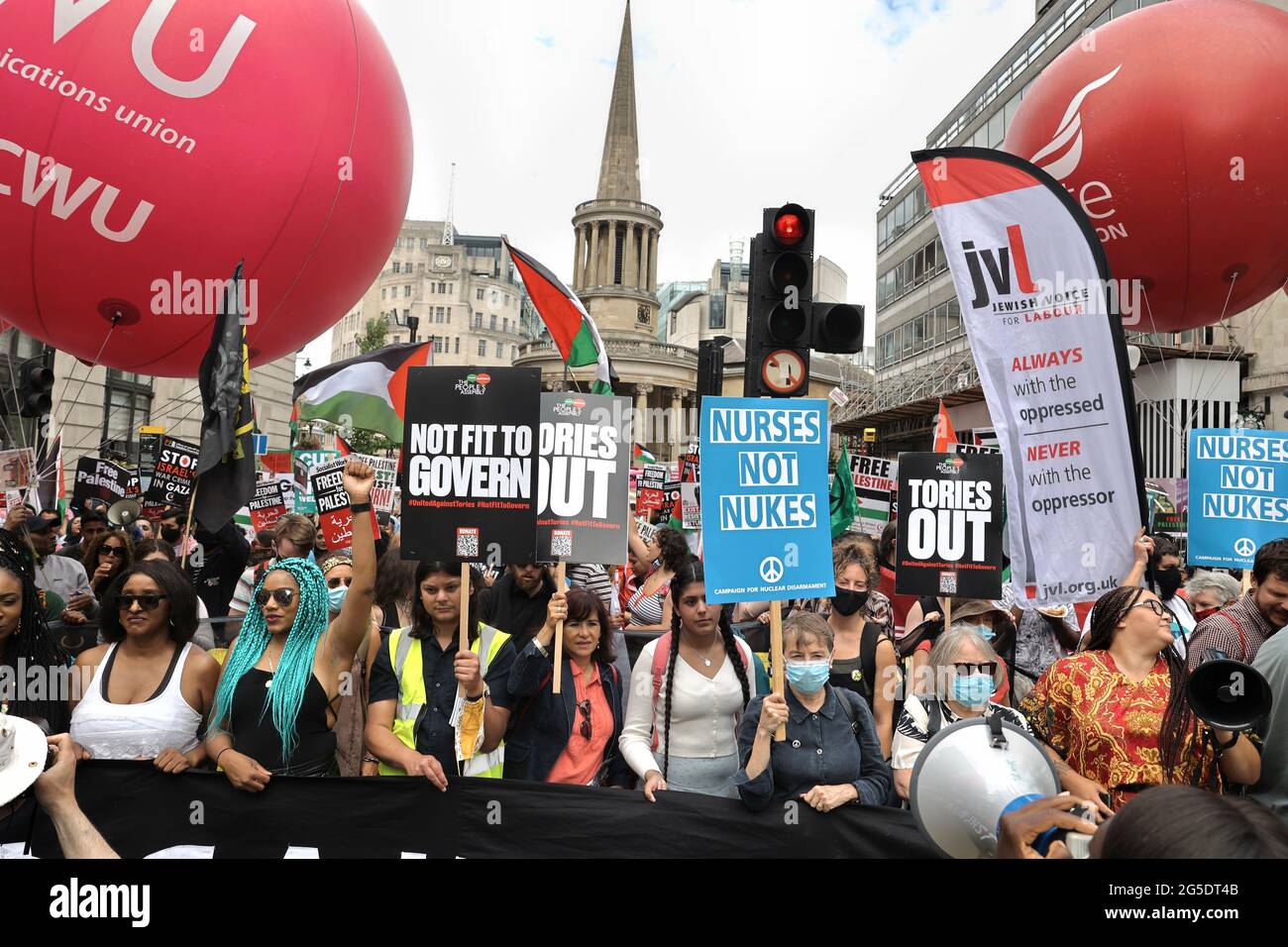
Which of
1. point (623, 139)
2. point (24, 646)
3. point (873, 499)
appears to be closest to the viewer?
point (24, 646)

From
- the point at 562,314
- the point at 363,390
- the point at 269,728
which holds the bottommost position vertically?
the point at 269,728

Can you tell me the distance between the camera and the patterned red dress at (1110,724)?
12.0 ft

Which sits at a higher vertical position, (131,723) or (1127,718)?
(1127,718)

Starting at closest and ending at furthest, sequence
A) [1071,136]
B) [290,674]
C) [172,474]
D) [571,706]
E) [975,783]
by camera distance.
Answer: [975,783] < [290,674] < [571,706] < [1071,136] < [172,474]

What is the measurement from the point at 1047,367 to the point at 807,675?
7.75ft

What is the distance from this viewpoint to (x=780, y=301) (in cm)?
603

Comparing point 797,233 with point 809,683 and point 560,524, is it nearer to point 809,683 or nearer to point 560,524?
point 560,524

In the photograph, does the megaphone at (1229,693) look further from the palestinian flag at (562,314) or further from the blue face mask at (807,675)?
the palestinian flag at (562,314)

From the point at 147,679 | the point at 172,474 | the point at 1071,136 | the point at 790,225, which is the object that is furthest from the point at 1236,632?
the point at 172,474

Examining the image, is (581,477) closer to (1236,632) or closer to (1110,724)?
(1110,724)

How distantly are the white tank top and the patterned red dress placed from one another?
139 inches

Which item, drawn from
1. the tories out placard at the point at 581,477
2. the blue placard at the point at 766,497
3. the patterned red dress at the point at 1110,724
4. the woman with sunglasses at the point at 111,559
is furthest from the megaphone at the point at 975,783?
the woman with sunglasses at the point at 111,559
